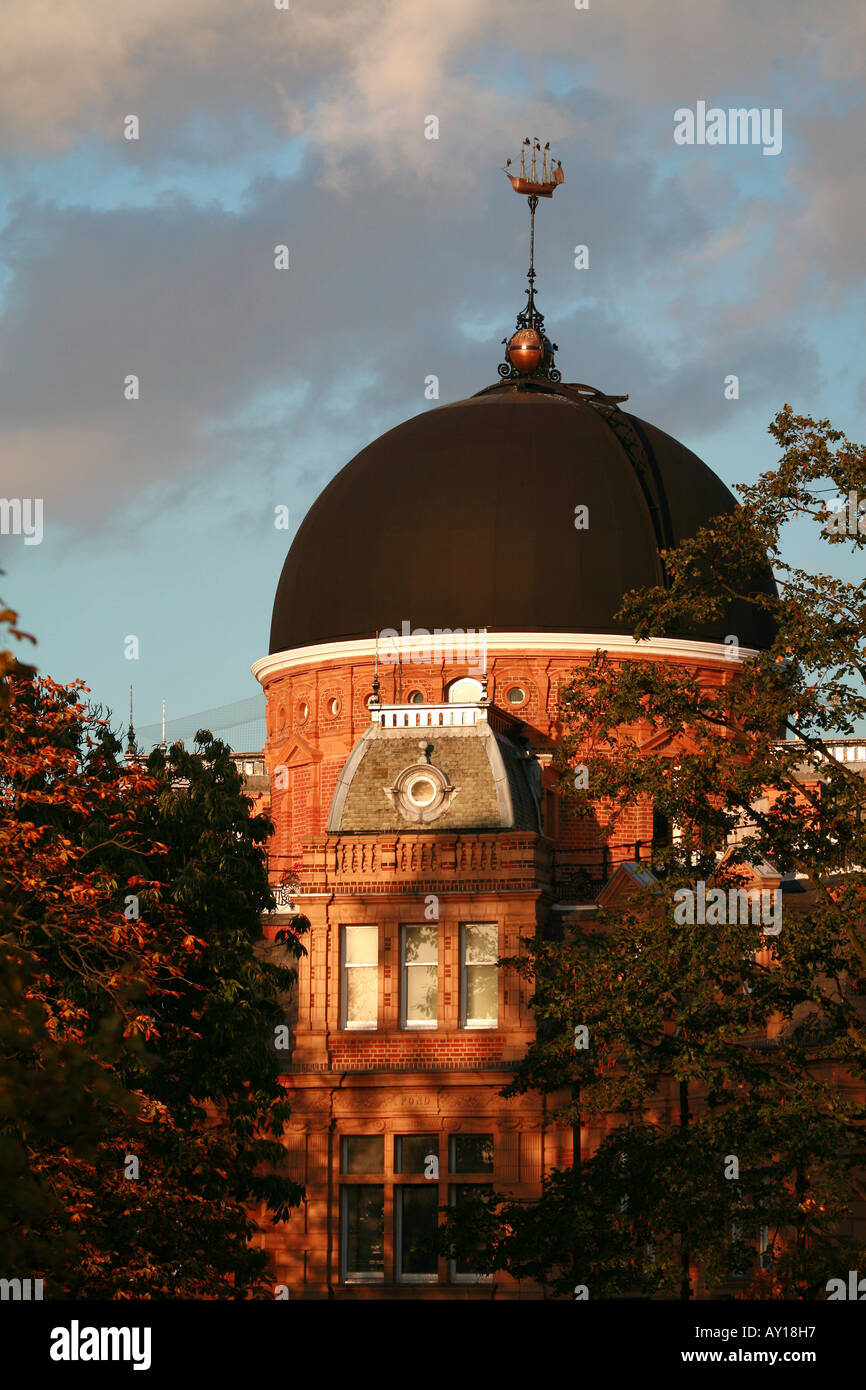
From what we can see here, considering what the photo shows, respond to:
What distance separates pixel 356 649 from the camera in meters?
58.1

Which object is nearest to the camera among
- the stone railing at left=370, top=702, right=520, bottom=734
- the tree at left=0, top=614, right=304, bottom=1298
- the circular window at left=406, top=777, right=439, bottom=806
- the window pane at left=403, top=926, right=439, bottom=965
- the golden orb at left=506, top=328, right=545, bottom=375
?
the tree at left=0, top=614, right=304, bottom=1298

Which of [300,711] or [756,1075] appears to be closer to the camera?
[756,1075]

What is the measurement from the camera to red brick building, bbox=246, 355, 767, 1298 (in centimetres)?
4369

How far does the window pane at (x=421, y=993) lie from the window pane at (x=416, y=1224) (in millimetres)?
3155

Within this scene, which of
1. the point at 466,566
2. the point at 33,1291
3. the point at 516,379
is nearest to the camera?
the point at 33,1291

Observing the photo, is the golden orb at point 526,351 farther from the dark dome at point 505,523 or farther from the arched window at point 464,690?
the arched window at point 464,690

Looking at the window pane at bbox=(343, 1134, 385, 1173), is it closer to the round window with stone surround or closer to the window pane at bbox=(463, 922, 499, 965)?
the window pane at bbox=(463, 922, 499, 965)

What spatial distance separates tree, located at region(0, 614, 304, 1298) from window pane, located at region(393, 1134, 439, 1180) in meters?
6.75

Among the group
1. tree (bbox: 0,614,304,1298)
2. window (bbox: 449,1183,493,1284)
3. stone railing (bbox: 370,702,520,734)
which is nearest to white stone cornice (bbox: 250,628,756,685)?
stone railing (bbox: 370,702,520,734)

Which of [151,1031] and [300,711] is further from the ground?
[300,711]

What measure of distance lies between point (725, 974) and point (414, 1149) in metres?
15.9
